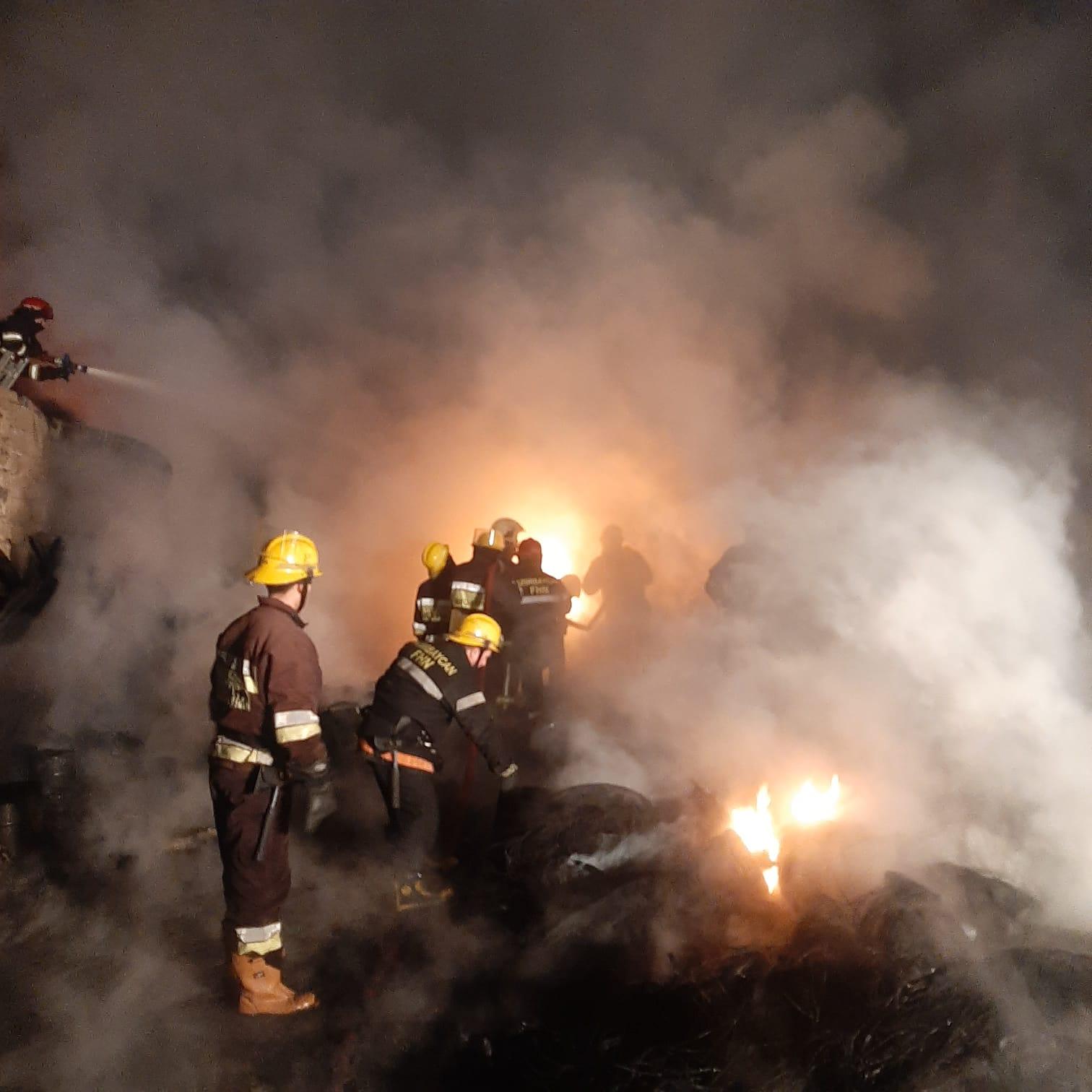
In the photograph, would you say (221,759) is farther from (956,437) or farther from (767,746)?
(956,437)

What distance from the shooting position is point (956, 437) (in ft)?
20.1

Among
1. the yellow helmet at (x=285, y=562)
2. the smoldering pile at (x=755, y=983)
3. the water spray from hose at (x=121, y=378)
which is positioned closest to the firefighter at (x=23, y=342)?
the water spray from hose at (x=121, y=378)

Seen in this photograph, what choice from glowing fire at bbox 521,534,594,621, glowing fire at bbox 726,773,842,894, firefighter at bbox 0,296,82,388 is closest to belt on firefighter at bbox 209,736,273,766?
glowing fire at bbox 726,773,842,894

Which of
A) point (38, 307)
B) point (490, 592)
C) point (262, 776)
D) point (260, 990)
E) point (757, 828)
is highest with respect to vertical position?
point (38, 307)

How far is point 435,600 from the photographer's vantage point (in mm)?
5910

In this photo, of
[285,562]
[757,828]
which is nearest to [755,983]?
[757,828]

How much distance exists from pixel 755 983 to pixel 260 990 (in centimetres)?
213

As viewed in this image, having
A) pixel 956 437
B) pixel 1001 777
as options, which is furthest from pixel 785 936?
pixel 956 437

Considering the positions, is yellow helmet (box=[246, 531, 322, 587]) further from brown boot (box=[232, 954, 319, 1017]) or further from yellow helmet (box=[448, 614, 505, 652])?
brown boot (box=[232, 954, 319, 1017])

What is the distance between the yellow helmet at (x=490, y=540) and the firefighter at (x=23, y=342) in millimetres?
4417

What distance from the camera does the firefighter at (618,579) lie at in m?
8.79

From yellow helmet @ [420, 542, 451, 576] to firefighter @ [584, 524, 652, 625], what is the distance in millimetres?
3037

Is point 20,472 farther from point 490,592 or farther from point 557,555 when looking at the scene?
point 557,555

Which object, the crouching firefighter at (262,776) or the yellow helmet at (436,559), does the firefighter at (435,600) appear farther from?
the crouching firefighter at (262,776)
